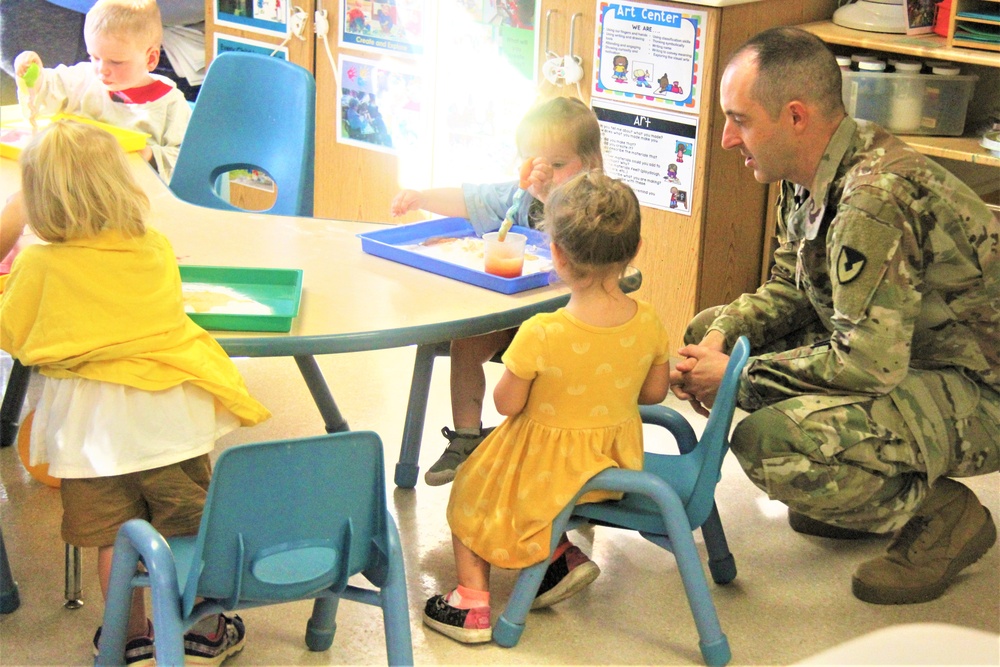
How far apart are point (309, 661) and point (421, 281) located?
68cm

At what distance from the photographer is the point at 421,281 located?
211 cm

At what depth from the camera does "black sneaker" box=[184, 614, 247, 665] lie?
1.92 metres

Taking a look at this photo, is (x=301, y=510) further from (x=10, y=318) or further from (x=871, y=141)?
(x=871, y=141)

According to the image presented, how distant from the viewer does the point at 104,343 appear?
1738 millimetres

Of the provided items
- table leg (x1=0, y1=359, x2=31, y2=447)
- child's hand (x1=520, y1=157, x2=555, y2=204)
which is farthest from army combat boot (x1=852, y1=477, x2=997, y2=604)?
table leg (x1=0, y1=359, x2=31, y2=447)

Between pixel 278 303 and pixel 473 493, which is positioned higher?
pixel 278 303

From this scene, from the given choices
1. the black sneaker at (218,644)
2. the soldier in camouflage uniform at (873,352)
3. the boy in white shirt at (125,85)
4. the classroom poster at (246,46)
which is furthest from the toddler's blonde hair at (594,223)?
the classroom poster at (246,46)

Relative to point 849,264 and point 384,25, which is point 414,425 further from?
point 384,25

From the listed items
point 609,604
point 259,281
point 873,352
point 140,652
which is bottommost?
point 609,604

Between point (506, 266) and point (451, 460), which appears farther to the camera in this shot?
point (451, 460)

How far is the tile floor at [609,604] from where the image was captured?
206cm

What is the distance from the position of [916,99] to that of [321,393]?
1.69m

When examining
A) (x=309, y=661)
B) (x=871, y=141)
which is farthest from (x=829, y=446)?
(x=309, y=661)

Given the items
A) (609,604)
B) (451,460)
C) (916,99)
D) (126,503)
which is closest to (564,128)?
(451,460)
